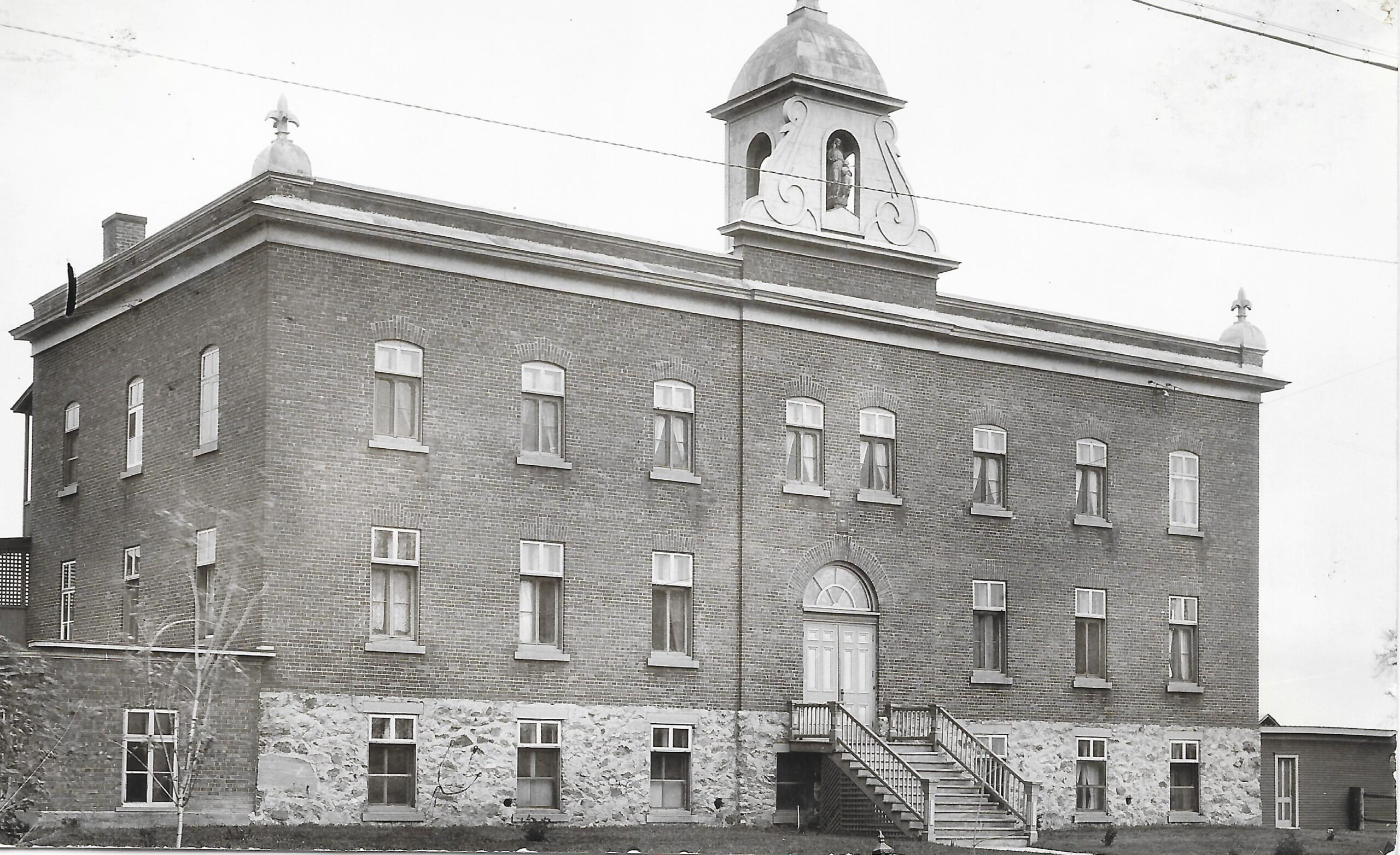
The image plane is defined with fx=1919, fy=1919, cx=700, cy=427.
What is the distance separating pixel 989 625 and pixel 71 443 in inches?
620

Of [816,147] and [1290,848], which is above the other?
[816,147]

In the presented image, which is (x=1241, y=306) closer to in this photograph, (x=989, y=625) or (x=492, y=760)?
(x=989, y=625)

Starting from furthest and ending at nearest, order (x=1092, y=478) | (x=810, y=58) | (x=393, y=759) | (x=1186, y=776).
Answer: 1. (x=1186, y=776)
2. (x=1092, y=478)
3. (x=810, y=58)
4. (x=393, y=759)

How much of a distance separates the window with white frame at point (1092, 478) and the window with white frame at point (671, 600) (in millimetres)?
8444

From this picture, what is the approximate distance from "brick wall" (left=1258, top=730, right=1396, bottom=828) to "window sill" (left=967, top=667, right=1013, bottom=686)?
6.45 metres

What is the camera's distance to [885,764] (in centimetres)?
2992

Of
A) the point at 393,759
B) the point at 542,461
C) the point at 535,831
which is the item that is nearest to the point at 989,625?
the point at 542,461

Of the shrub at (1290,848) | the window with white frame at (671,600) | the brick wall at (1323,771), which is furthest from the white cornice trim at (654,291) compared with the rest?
the shrub at (1290,848)

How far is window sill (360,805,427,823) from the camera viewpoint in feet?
85.3

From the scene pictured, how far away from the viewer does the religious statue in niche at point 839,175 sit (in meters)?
32.3

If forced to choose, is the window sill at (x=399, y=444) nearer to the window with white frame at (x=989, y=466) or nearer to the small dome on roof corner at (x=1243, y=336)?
the window with white frame at (x=989, y=466)

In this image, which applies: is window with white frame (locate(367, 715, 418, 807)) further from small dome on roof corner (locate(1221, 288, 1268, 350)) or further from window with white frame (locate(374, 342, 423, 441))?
small dome on roof corner (locate(1221, 288, 1268, 350))

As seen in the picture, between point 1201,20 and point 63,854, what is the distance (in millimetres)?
19033

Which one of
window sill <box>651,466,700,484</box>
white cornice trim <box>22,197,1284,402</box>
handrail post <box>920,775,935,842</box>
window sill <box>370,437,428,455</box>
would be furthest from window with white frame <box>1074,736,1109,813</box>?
window sill <box>370,437,428,455</box>
